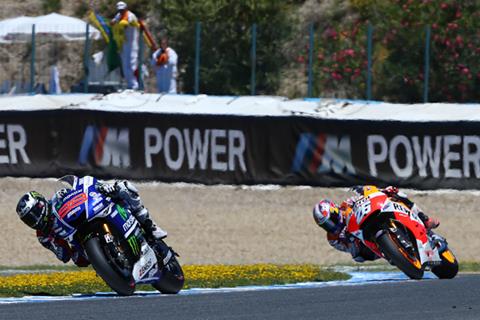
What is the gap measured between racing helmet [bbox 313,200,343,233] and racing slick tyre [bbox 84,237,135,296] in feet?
10.1

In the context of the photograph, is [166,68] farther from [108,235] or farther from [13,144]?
[108,235]

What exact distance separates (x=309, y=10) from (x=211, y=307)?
2569cm

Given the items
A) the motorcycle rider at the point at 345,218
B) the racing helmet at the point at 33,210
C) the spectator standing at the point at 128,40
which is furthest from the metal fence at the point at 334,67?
the racing helmet at the point at 33,210

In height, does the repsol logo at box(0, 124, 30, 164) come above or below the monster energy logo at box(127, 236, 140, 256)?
below

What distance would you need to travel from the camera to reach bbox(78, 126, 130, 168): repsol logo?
25.3 meters

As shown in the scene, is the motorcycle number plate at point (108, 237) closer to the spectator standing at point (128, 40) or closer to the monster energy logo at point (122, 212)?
the monster energy logo at point (122, 212)

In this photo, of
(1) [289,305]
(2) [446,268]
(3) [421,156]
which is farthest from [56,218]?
(3) [421,156]

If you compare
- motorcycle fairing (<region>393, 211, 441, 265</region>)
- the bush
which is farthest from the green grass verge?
the bush

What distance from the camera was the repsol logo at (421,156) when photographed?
2456cm

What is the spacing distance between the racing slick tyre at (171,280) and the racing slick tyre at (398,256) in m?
2.30

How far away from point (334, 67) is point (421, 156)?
212 inches

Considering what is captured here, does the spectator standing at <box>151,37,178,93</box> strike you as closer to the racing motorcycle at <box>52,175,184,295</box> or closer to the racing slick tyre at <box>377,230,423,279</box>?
the racing slick tyre at <box>377,230,423,279</box>

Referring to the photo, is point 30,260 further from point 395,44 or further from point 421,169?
point 395,44

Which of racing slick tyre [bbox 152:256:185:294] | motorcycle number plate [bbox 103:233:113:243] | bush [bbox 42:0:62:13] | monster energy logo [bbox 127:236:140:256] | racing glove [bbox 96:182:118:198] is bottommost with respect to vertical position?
racing slick tyre [bbox 152:256:185:294]
